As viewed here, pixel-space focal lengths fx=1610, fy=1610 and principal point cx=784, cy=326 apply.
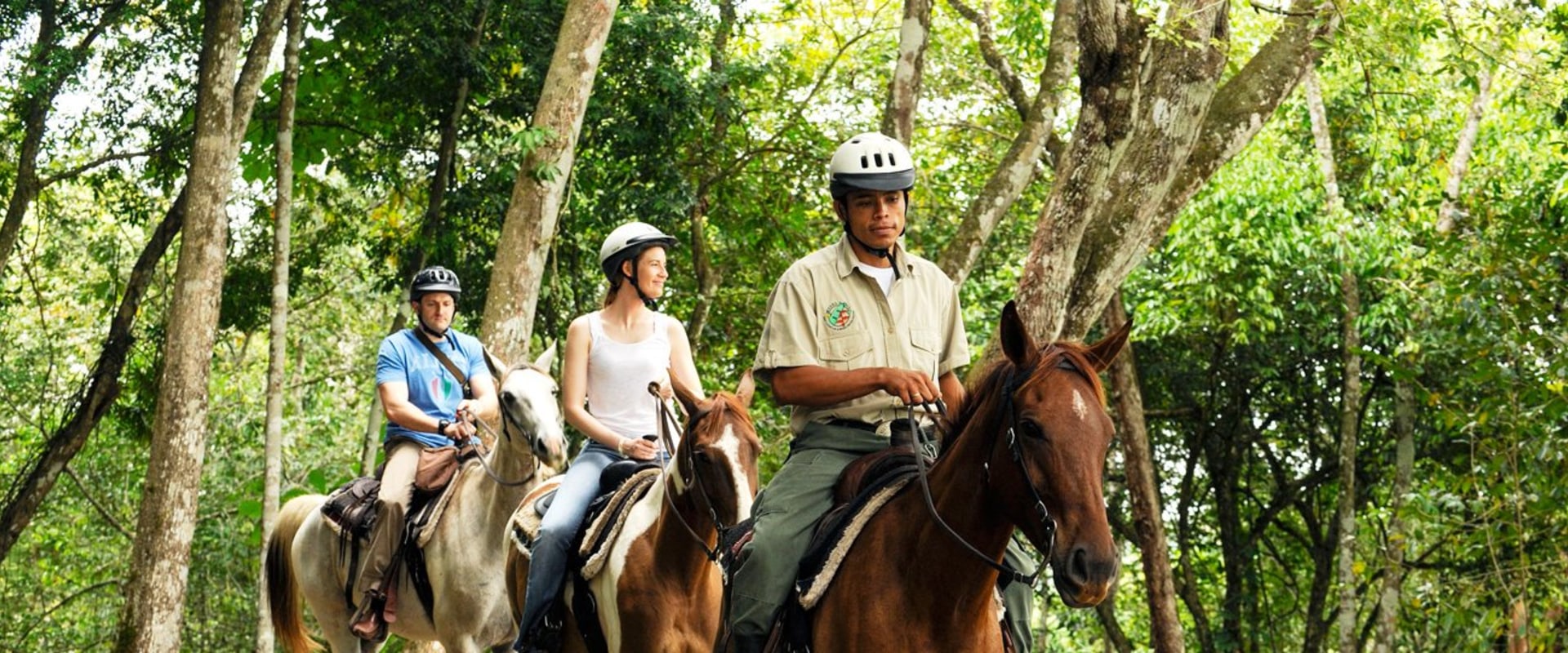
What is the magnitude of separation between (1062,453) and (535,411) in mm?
4039

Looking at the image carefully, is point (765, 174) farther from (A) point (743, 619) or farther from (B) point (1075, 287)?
(A) point (743, 619)

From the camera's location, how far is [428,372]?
8680mm

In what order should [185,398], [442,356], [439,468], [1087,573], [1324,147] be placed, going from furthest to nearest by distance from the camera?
[1324,147]
[185,398]
[442,356]
[439,468]
[1087,573]

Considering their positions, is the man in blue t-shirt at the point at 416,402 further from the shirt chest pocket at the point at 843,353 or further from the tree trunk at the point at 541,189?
the shirt chest pocket at the point at 843,353

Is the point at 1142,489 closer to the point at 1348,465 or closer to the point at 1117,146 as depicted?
the point at 1348,465

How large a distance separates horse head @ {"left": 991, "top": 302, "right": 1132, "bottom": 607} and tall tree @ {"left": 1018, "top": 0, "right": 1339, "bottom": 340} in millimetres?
5244

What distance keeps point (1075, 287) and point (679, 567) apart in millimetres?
4431

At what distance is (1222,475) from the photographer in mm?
21812

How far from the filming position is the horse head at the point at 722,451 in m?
5.86

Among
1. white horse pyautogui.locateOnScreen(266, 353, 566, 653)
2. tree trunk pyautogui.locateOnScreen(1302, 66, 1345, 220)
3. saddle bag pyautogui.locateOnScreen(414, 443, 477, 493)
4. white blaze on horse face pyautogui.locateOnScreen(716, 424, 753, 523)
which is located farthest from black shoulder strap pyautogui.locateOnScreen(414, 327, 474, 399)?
tree trunk pyautogui.locateOnScreen(1302, 66, 1345, 220)

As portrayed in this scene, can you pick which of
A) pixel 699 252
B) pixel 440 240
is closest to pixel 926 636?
pixel 440 240

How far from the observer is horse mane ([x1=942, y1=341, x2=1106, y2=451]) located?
414cm

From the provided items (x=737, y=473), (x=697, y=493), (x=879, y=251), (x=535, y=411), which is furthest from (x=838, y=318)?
(x=535, y=411)

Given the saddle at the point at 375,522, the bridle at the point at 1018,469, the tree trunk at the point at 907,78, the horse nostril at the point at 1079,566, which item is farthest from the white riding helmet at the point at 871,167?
the tree trunk at the point at 907,78
